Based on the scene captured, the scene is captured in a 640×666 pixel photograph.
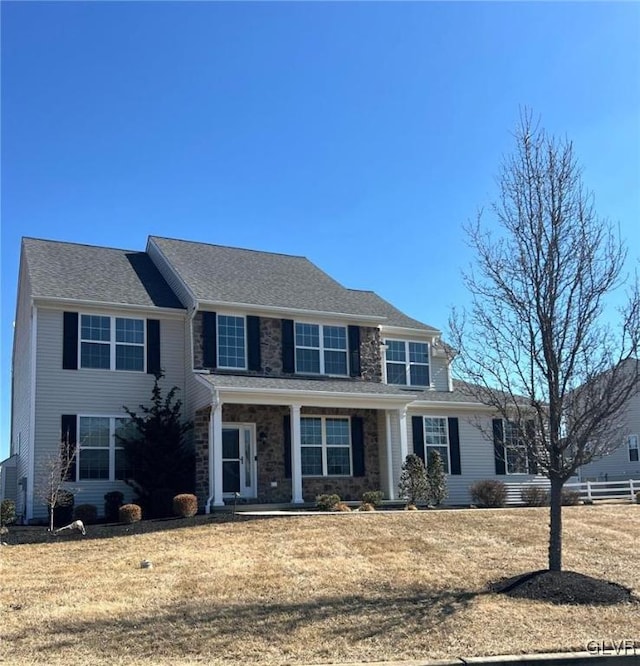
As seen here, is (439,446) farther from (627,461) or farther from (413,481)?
(627,461)

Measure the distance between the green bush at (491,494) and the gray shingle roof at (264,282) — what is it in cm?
639

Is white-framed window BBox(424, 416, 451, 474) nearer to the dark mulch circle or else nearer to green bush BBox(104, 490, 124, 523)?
green bush BBox(104, 490, 124, 523)

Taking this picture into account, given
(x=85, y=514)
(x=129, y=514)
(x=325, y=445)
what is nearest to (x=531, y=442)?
(x=129, y=514)

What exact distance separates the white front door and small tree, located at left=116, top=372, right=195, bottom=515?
3.33 feet

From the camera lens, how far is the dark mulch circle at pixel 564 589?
10.3m

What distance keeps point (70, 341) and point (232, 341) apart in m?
4.61

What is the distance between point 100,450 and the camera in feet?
67.6

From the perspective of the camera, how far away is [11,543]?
50.1 ft

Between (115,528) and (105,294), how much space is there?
733 cm

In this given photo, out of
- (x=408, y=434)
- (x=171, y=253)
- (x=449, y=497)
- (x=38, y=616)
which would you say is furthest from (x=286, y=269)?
(x=38, y=616)

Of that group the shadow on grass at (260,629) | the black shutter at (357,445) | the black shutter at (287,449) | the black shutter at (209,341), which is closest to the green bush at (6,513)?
the black shutter at (209,341)

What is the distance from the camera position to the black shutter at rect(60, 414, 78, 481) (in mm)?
19969

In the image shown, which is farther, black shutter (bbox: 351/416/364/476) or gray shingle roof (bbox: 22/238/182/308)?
black shutter (bbox: 351/416/364/476)

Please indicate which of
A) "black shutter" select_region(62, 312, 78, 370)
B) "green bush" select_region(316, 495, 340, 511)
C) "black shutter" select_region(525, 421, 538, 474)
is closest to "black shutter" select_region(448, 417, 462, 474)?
"green bush" select_region(316, 495, 340, 511)
